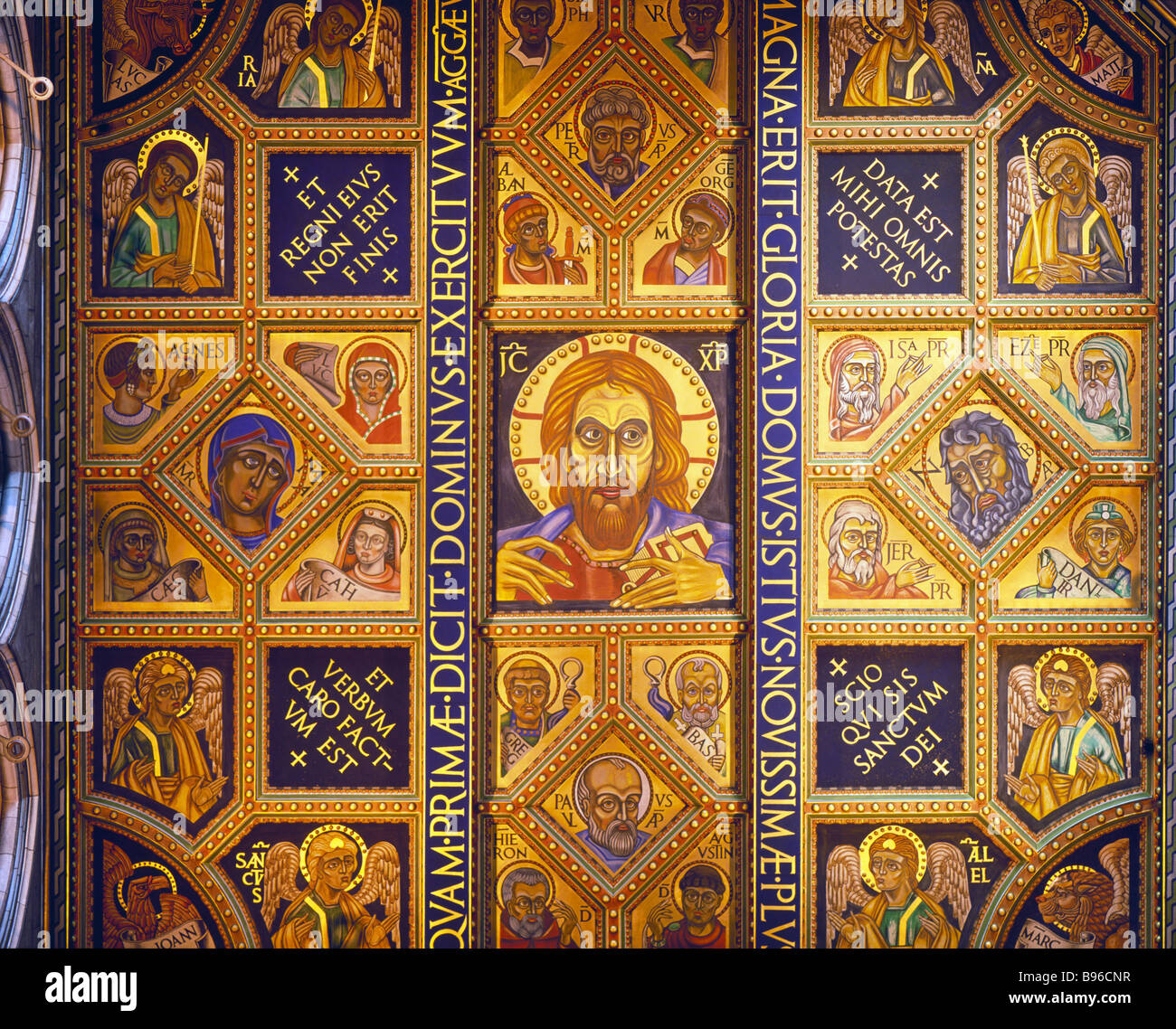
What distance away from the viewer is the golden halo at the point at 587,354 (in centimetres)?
554

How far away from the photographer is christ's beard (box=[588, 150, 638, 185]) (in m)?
5.53

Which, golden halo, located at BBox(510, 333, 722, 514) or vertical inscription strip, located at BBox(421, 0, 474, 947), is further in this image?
golden halo, located at BBox(510, 333, 722, 514)

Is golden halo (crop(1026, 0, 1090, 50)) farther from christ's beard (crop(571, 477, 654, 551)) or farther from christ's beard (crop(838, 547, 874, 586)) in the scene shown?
christ's beard (crop(571, 477, 654, 551))

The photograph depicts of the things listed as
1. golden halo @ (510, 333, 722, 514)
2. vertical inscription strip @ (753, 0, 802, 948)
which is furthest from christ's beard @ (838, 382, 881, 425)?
golden halo @ (510, 333, 722, 514)

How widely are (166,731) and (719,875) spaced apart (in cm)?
359

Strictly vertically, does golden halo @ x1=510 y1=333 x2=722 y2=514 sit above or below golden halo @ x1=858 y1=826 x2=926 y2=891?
above

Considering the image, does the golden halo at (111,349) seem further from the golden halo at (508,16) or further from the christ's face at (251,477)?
the golden halo at (508,16)

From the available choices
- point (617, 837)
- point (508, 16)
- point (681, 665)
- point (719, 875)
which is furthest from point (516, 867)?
point (508, 16)

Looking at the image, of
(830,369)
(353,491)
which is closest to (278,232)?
(353,491)

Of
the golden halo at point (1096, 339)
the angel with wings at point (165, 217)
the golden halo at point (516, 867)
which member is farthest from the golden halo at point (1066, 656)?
the angel with wings at point (165, 217)

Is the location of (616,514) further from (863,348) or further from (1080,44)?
(1080,44)

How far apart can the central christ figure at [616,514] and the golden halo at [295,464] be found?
133 cm

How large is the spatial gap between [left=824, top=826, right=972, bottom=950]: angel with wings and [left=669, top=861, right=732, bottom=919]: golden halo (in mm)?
611

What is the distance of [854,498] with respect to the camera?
554 centimetres
